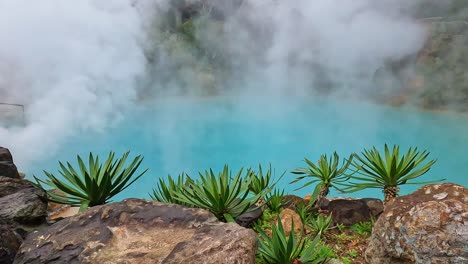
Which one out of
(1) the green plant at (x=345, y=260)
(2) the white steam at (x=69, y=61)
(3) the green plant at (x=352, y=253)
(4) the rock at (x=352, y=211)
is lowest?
(1) the green plant at (x=345, y=260)

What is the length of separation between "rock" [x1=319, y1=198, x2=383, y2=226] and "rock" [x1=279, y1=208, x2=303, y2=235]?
35cm

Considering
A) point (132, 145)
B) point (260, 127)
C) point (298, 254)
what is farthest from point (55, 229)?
point (260, 127)

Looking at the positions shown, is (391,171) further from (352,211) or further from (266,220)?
(266,220)

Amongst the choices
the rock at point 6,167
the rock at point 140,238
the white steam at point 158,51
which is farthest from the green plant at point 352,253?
the white steam at point 158,51

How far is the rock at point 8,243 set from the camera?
8.79 feet

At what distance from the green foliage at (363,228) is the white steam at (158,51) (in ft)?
36.1

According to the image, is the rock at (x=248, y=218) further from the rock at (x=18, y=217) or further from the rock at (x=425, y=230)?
the rock at (x=18, y=217)

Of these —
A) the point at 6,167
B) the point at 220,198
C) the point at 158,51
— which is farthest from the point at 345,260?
the point at 158,51

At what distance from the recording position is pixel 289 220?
396 cm

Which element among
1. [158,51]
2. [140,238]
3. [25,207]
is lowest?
[140,238]

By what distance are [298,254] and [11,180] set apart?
2419mm

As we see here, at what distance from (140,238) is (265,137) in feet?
30.5

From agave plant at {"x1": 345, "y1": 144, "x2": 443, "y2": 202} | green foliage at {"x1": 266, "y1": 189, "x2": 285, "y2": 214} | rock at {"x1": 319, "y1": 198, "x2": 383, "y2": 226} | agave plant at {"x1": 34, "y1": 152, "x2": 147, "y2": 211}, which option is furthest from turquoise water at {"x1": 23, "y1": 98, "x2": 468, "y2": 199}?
agave plant at {"x1": 34, "y1": 152, "x2": 147, "y2": 211}

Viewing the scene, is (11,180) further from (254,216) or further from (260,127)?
(260,127)
